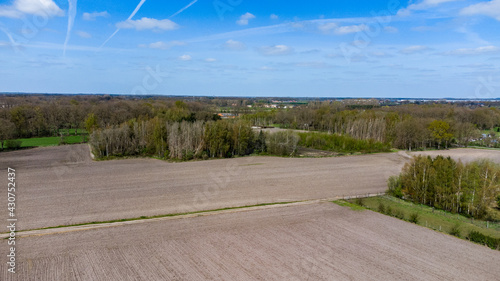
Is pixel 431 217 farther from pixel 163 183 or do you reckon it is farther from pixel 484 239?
pixel 163 183

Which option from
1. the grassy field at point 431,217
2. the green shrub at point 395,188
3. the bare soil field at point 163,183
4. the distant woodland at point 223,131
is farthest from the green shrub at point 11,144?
the green shrub at point 395,188

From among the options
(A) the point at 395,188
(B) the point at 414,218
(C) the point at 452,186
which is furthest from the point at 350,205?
(C) the point at 452,186

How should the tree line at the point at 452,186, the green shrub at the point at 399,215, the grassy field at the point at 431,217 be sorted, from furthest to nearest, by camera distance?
the tree line at the point at 452,186 < the green shrub at the point at 399,215 < the grassy field at the point at 431,217

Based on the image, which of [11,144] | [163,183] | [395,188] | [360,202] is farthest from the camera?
[11,144]

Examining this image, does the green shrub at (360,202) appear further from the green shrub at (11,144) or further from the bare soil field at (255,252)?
the green shrub at (11,144)

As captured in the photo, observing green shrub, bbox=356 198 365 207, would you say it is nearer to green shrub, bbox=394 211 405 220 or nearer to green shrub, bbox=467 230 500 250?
green shrub, bbox=394 211 405 220

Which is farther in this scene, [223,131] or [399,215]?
[223,131]
